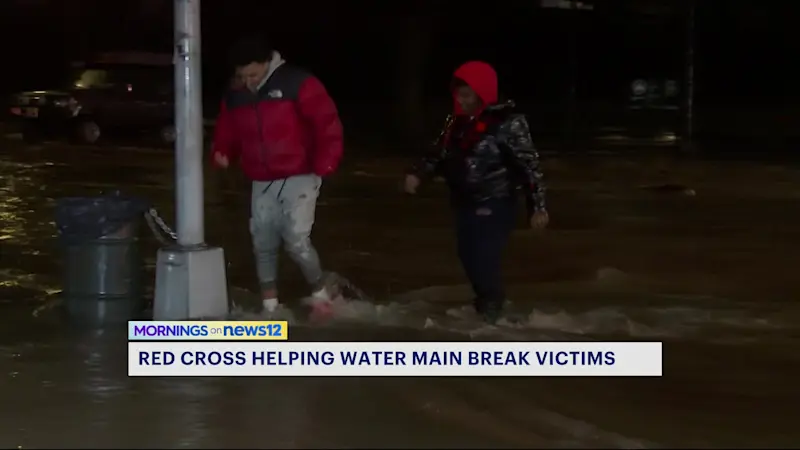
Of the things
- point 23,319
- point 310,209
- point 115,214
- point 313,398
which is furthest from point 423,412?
point 23,319

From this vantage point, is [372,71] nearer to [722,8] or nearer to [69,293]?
[722,8]

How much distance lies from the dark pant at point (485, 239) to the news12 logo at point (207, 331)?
1182 millimetres

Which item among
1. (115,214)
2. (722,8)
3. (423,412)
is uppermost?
(722,8)

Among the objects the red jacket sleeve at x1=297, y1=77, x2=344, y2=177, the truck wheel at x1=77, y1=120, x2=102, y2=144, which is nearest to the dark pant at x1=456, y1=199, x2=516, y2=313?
the red jacket sleeve at x1=297, y1=77, x2=344, y2=177

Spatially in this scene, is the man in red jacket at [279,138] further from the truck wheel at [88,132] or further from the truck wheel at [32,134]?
the truck wheel at [32,134]

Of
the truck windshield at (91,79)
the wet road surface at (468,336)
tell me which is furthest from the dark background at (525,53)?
the wet road surface at (468,336)

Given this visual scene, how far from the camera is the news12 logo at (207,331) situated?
7.54m

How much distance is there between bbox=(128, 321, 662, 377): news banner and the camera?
7.03 meters

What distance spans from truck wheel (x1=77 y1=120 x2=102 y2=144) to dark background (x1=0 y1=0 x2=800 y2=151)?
1147 centimetres

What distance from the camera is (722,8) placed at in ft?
137

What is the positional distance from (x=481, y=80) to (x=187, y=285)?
211 centimetres

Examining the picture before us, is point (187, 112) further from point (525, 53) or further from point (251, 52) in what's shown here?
point (525, 53)

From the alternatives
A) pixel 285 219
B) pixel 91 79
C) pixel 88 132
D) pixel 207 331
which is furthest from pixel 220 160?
pixel 91 79

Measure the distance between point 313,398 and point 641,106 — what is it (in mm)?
28427
